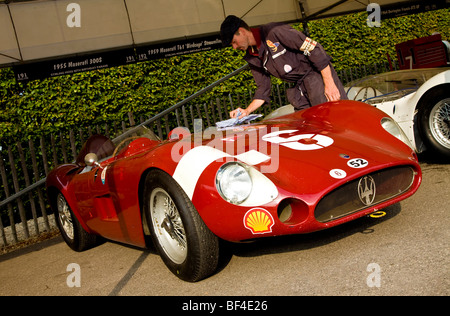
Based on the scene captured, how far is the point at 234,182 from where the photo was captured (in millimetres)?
2586

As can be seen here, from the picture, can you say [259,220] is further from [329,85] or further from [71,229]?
[71,229]

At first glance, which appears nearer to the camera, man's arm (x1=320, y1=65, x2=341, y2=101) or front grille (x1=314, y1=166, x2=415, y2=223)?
→ front grille (x1=314, y1=166, x2=415, y2=223)

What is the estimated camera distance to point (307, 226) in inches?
98.8

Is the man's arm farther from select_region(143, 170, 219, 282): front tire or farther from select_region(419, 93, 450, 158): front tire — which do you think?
select_region(143, 170, 219, 282): front tire

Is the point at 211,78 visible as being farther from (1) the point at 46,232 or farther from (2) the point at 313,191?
(2) the point at 313,191

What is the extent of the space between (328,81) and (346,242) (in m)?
1.69

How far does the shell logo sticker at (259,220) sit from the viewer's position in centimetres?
249

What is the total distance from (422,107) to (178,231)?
9.70ft

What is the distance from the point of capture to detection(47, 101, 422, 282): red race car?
2541 millimetres

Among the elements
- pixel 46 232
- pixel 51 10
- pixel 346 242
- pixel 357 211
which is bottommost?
pixel 46 232

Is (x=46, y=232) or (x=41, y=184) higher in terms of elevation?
(x=41, y=184)

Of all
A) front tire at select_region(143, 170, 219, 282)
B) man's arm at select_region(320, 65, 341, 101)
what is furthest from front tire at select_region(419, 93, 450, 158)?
front tire at select_region(143, 170, 219, 282)

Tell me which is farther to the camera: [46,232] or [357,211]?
[46,232]

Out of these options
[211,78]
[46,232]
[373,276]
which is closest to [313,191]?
[373,276]
